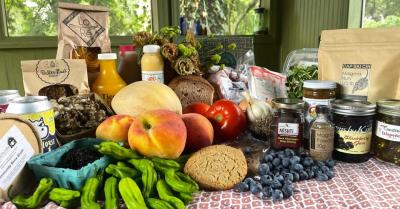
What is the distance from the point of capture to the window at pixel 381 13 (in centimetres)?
179

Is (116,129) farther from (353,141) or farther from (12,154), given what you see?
(353,141)

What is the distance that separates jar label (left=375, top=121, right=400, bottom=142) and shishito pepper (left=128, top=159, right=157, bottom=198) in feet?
1.66

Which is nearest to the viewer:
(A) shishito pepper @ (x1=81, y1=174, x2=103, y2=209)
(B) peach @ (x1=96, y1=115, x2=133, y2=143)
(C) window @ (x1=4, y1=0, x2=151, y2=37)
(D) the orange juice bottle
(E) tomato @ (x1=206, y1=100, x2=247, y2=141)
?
(A) shishito pepper @ (x1=81, y1=174, x2=103, y2=209)

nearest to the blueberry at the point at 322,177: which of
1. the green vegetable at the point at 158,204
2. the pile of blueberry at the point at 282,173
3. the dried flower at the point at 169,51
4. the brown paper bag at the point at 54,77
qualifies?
the pile of blueberry at the point at 282,173

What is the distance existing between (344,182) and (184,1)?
87.4 inches

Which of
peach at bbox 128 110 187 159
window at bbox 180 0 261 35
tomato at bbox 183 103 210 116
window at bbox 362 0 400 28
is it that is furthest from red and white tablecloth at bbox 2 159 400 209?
window at bbox 180 0 261 35

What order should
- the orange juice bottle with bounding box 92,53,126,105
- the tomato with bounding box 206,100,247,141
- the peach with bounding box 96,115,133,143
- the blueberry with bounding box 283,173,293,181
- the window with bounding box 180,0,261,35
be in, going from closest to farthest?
the blueberry with bounding box 283,173,293,181 → the peach with bounding box 96,115,133,143 → the tomato with bounding box 206,100,247,141 → the orange juice bottle with bounding box 92,53,126,105 → the window with bounding box 180,0,261,35

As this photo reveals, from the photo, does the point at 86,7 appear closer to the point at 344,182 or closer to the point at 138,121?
the point at 138,121

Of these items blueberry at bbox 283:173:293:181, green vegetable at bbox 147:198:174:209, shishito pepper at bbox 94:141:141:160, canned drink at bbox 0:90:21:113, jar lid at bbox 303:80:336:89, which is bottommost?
blueberry at bbox 283:173:293:181

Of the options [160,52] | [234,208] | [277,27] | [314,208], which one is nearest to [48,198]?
[234,208]

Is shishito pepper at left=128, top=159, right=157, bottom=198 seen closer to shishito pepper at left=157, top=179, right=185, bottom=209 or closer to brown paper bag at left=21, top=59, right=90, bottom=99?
shishito pepper at left=157, top=179, right=185, bottom=209

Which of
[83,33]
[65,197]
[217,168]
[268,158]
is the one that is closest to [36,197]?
[65,197]

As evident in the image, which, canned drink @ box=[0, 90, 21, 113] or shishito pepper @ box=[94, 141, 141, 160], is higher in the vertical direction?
canned drink @ box=[0, 90, 21, 113]

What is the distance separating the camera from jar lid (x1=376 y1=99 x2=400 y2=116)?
636 mm
